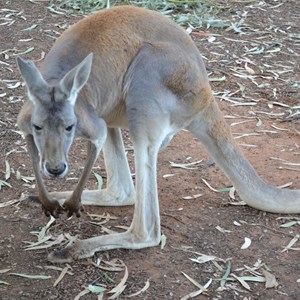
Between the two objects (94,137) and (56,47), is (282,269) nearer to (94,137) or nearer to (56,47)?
(94,137)

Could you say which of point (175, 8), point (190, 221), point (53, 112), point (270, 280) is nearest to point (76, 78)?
point (53, 112)

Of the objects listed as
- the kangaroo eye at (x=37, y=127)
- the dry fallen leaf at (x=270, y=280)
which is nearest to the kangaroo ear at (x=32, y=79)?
the kangaroo eye at (x=37, y=127)

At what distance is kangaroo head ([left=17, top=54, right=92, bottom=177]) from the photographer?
319 centimetres

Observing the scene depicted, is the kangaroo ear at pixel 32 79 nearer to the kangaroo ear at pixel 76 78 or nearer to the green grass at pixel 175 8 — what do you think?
the kangaroo ear at pixel 76 78

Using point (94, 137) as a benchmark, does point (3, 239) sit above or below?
below

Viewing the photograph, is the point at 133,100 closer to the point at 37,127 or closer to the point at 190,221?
the point at 37,127

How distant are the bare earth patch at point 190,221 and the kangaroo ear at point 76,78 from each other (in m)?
0.83

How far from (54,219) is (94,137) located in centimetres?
68

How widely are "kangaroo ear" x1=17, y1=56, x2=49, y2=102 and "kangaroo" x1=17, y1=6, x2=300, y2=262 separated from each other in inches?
0.5

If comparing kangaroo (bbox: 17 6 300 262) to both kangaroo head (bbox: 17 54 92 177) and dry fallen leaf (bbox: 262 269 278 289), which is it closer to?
kangaroo head (bbox: 17 54 92 177)

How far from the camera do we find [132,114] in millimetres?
3580

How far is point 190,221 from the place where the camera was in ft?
13.0

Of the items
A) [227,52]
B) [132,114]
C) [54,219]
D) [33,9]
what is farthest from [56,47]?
[33,9]

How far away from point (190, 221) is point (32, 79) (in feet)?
4.06
